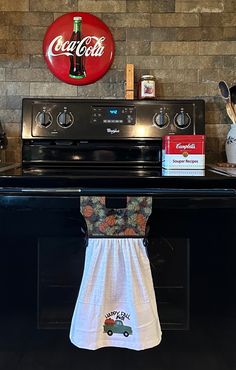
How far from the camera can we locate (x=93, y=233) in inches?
40.8

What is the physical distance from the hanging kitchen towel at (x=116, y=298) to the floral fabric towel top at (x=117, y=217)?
0.08 ft

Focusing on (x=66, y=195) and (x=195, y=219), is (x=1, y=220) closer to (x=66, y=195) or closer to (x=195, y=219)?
(x=66, y=195)

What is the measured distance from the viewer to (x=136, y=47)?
1.68 metres

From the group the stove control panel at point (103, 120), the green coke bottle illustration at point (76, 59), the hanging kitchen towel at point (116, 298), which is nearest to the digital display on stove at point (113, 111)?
the stove control panel at point (103, 120)

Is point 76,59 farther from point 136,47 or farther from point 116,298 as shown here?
point 116,298

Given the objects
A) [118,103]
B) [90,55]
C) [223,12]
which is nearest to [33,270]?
[118,103]

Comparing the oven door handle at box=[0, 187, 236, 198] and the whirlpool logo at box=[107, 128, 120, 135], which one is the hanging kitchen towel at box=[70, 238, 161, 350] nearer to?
the oven door handle at box=[0, 187, 236, 198]

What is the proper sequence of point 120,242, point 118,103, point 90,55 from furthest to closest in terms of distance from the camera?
point 90,55 < point 118,103 < point 120,242

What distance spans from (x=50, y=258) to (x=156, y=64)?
1043 millimetres

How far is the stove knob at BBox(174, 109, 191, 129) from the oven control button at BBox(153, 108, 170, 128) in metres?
0.04

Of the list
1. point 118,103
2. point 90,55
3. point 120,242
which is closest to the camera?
point 120,242

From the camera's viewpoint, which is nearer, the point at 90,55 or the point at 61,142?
the point at 61,142

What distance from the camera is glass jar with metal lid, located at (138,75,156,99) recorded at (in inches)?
62.7

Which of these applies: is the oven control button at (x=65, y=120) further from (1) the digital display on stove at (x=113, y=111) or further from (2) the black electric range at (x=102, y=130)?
(1) the digital display on stove at (x=113, y=111)
